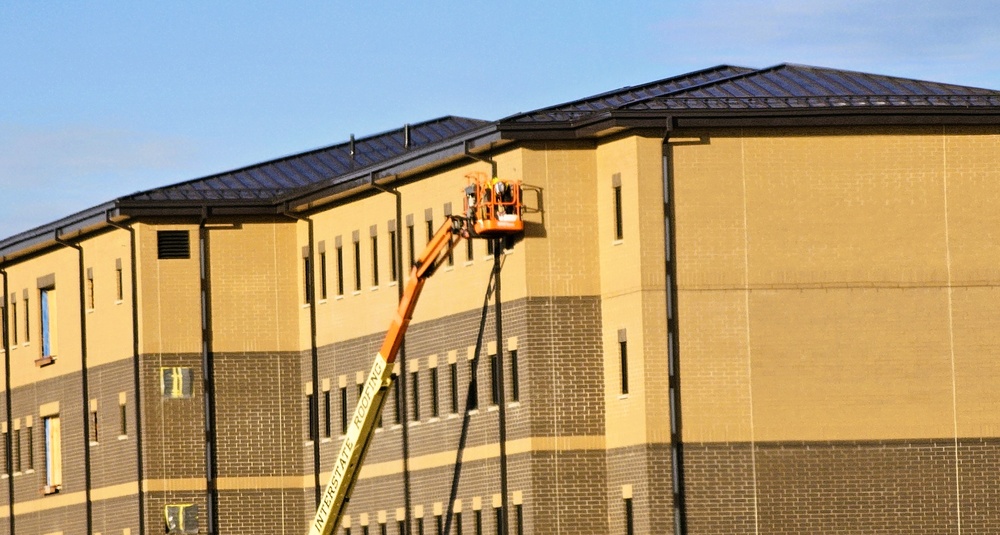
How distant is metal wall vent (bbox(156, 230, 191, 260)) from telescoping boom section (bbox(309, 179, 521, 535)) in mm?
8231

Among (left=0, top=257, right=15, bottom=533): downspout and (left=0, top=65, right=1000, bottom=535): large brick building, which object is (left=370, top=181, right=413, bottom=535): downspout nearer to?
(left=0, top=65, right=1000, bottom=535): large brick building

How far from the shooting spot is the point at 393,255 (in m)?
74.9

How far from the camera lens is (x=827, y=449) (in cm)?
6500

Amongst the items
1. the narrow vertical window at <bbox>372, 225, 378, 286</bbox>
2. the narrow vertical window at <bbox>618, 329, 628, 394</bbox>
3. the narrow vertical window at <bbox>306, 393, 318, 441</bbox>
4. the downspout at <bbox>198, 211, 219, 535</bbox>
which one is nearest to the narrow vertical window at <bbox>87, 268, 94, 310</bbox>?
the downspout at <bbox>198, 211, 219, 535</bbox>

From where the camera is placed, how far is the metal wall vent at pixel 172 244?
8088 cm

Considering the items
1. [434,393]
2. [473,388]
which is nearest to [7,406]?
[434,393]

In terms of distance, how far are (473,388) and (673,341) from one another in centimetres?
700

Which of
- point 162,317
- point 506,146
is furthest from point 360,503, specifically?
point 506,146

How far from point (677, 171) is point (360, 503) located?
15.7 m

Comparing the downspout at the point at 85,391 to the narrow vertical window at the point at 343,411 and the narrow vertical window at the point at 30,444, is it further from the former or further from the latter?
the narrow vertical window at the point at 343,411

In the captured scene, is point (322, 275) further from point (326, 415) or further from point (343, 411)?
point (343, 411)

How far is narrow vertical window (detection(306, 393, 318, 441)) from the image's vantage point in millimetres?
80188

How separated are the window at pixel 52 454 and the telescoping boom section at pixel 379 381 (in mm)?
13984

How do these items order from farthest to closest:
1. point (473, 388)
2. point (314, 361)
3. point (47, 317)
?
point (47, 317) → point (314, 361) → point (473, 388)
